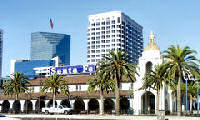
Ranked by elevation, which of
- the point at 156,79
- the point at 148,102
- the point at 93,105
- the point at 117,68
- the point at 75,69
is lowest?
the point at 93,105

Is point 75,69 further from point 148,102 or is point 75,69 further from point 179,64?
point 179,64

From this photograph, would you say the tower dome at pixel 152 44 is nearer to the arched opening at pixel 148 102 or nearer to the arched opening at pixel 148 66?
the arched opening at pixel 148 66

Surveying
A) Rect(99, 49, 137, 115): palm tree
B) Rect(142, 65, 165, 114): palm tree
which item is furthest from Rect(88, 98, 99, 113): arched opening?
Rect(99, 49, 137, 115): palm tree

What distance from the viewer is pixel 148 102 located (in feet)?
250

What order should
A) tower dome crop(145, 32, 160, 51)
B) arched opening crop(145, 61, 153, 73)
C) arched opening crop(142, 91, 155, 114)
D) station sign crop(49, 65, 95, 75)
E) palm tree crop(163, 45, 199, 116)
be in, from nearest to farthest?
palm tree crop(163, 45, 199, 116) → tower dome crop(145, 32, 160, 51) → arched opening crop(142, 91, 155, 114) → arched opening crop(145, 61, 153, 73) → station sign crop(49, 65, 95, 75)

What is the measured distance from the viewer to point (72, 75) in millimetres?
104000

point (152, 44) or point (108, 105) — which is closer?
point (152, 44)

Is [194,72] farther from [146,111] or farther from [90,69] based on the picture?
[90,69]

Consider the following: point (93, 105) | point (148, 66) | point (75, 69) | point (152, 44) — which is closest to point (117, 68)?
point (148, 66)

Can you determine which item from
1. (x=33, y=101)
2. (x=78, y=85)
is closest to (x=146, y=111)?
(x=78, y=85)

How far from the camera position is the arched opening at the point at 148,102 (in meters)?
73.6

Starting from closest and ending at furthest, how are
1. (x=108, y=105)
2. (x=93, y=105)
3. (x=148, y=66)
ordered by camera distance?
1. (x=148, y=66)
2. (x=108, y=105)
3. (x=93, y=105)

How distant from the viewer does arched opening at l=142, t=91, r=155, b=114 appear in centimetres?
7356

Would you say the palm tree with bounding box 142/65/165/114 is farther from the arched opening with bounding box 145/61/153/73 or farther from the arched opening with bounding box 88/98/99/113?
the arched opening with bounding box 88/98/99/113
